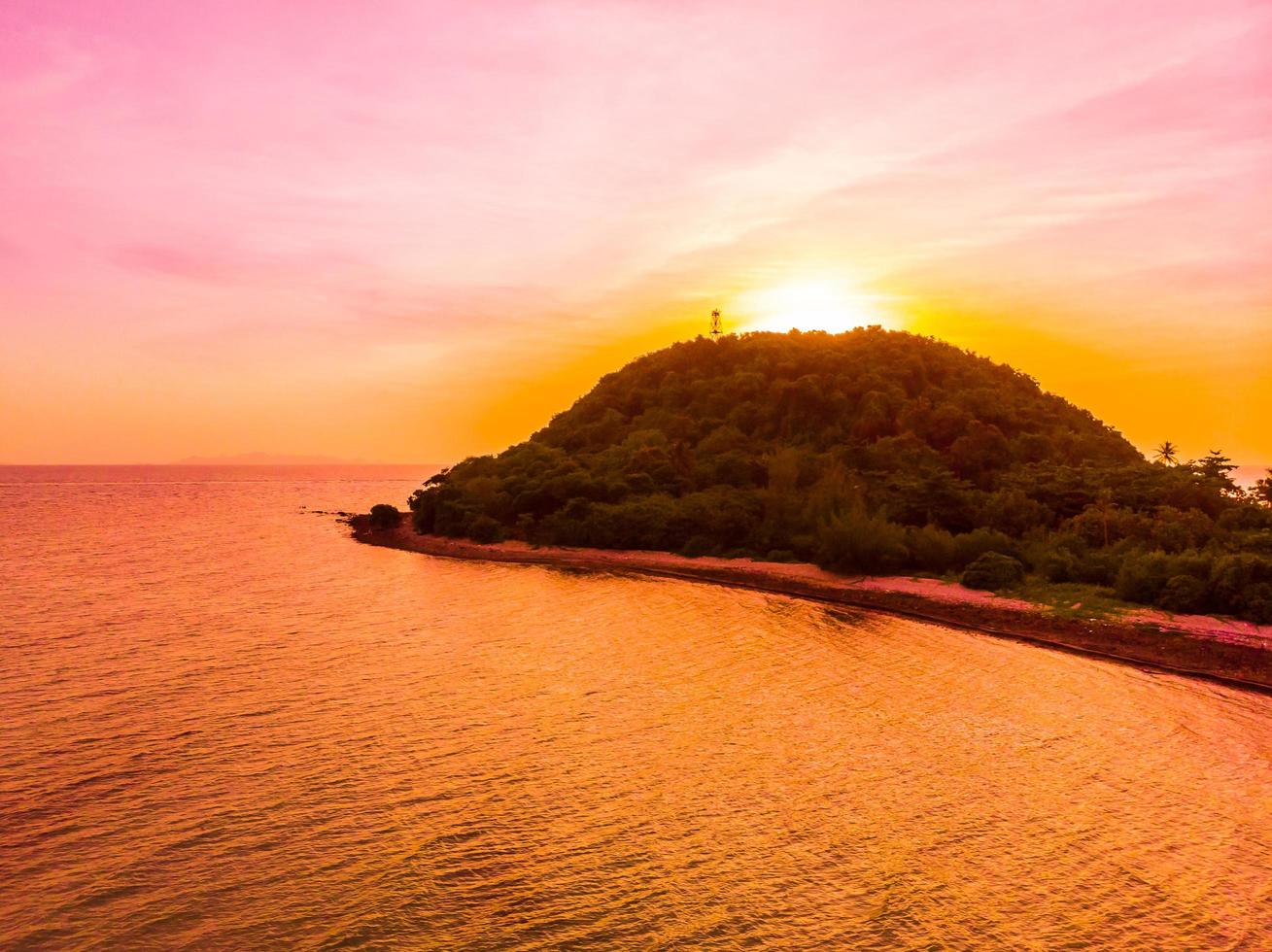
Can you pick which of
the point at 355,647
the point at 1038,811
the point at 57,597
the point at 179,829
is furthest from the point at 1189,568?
the point at 57,597

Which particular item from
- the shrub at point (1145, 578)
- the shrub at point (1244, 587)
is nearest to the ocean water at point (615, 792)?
the shrub at point (1244, 587)

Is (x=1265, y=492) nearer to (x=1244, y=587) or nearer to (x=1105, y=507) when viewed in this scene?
(x=1105, y=507)

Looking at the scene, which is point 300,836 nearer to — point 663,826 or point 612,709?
point 663,826

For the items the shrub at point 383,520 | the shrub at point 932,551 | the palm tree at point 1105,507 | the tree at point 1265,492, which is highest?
the tree at point 1265,492

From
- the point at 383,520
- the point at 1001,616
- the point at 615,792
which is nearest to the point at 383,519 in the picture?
the point at 383,520

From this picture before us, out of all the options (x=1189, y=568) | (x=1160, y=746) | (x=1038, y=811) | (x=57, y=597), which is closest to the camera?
(x=1038, y=811)

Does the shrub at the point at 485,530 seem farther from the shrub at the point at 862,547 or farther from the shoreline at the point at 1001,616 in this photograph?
the shrub at the point at 862,547
